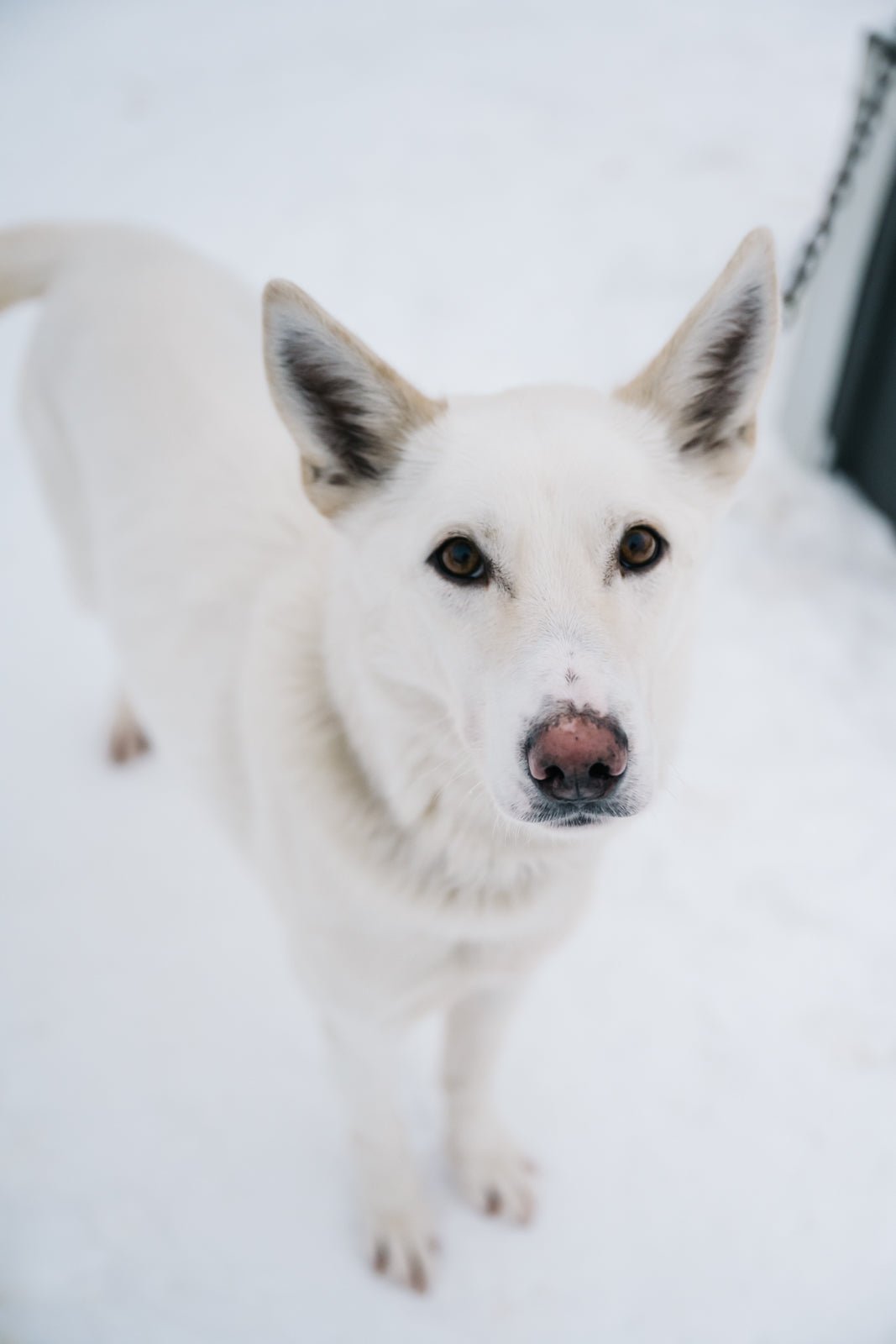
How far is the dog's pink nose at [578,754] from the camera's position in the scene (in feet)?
3.57

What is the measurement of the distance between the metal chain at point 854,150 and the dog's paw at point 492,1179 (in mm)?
2336

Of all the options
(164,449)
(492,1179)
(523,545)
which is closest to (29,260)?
(164,449)

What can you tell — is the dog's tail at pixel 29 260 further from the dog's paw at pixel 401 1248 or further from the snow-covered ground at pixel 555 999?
the dog's paw at pixel 401 1248

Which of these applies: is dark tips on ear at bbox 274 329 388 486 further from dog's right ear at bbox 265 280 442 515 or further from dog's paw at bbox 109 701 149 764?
dog's paw at bbox 109 701 149 764

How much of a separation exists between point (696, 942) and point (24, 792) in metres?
2.13

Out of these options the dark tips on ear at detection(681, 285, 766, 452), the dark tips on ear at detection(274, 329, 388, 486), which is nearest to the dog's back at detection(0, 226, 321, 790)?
the dark tips on ear at detection(274, 329, 388, 486)

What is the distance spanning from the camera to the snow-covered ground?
194cm

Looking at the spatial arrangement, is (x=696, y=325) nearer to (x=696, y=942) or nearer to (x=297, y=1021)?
(x=696, y=942)

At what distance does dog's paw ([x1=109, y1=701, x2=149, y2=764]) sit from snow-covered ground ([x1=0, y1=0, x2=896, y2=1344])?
5cm

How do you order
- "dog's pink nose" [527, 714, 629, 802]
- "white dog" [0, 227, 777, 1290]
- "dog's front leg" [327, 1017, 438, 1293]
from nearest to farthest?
"dog's pink nose" [527, 714, 629, 802] < "white dog" [0, 227, 777, 1290] < "dog's front leg" [327, 1017, 438, 1293]

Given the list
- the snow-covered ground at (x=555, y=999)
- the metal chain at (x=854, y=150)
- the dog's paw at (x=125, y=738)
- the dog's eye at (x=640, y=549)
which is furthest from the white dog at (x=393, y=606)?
the metal chain at (x=854, y=150)

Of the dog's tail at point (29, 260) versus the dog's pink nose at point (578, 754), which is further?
the dog's tail at point (29, 260)

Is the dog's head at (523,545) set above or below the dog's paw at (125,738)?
above

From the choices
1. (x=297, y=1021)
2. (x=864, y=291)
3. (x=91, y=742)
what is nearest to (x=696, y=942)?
(x=297, y=1021)
